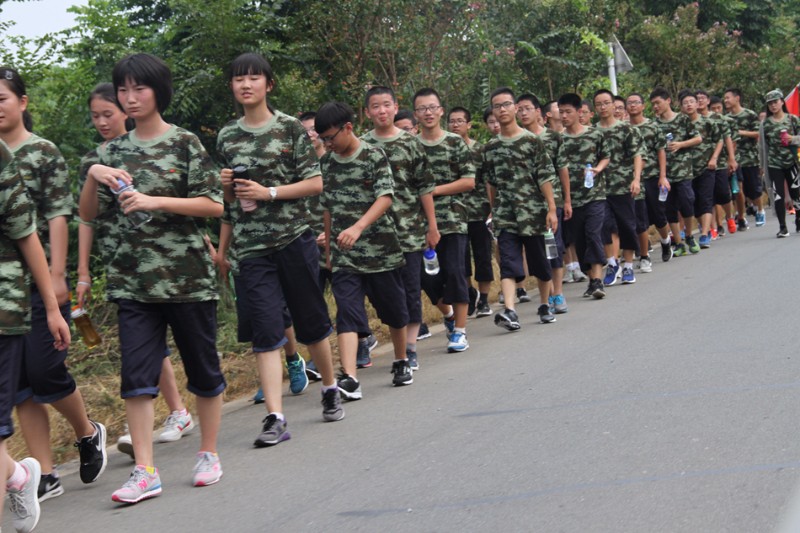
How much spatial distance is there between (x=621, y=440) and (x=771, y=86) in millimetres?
28140

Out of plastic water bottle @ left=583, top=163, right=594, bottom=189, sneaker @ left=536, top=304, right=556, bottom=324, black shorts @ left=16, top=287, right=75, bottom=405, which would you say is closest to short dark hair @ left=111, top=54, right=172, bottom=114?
black shorts @ left=16, top=287, right=75, bottom=405

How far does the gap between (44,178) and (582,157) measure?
7784 mm

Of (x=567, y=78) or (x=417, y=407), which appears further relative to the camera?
(x=567, y=78)

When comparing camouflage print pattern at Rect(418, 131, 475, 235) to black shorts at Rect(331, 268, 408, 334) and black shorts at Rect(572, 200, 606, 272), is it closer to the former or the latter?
black shorts at Rect(331, 268, 408, 334)

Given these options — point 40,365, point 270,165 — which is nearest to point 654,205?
point 270,165

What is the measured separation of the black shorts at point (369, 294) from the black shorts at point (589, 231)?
4445 millimetres

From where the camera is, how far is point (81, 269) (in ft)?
21.1

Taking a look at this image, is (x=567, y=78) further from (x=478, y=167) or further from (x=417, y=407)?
(x=417, y=407)

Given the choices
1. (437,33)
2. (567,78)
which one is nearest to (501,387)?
(437,33)

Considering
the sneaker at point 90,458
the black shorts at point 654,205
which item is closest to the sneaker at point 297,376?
the sneaker at point 90,458

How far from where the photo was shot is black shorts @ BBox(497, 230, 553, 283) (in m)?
10.3

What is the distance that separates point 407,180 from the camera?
848 cm

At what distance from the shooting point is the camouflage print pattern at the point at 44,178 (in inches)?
221

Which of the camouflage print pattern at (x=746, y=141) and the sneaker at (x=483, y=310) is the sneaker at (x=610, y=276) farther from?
the camouflage print pattern at (x=746, y=141)
